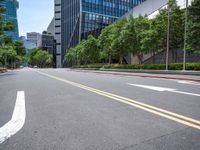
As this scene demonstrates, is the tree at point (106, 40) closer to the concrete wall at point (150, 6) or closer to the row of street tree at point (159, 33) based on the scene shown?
the row of street tree at point (159, 33)

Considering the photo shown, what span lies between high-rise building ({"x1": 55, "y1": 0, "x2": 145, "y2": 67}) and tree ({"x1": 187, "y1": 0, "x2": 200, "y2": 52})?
182 ft

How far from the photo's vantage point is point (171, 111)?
19.3ft

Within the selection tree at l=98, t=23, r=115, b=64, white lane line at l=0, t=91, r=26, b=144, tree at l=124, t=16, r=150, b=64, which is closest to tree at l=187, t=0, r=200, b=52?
tree at l=124, t=16, r=150, b=64

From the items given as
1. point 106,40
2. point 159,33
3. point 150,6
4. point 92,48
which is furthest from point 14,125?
point 92,48

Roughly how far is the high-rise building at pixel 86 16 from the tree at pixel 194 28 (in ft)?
182

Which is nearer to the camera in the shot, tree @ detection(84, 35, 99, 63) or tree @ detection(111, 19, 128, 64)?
tree @ detection(111, 19, 128, 64)

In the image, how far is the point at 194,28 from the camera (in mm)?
25500

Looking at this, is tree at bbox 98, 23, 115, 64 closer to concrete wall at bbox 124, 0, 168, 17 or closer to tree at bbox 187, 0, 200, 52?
concrete wall at bbox 124, 0, 168, 17

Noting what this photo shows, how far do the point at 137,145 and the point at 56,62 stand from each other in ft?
383

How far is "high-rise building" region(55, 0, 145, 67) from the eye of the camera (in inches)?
3386

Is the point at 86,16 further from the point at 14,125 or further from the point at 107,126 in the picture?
the point at 107,126

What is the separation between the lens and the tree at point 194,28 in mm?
25375

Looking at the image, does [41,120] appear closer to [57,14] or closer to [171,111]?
[171,111]

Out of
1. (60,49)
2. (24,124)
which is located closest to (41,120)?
(24,124)
